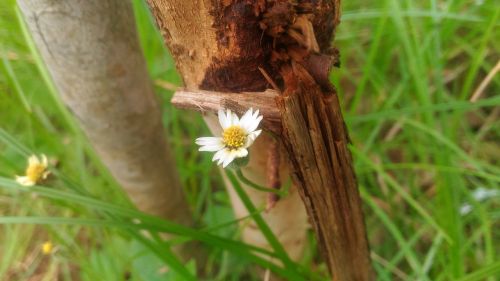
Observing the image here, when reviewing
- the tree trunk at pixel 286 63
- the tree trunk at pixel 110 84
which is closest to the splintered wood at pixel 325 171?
the tree trunk at pixel 286 63

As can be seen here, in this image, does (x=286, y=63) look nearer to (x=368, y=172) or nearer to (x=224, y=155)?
(x=224, y=155)

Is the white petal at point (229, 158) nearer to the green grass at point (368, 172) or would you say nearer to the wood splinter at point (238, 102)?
the wood splinter at point (238, 102)

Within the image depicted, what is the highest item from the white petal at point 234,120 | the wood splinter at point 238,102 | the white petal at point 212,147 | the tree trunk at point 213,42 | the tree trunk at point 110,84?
the tree trunk at point 110,84

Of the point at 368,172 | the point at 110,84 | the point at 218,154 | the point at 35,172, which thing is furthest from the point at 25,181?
the point at 368,172

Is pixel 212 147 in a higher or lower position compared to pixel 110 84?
lower

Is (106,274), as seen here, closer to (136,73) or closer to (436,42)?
(136,73)

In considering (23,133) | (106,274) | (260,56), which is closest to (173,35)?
(260,56)

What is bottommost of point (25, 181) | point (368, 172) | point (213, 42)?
point (25, 181)
